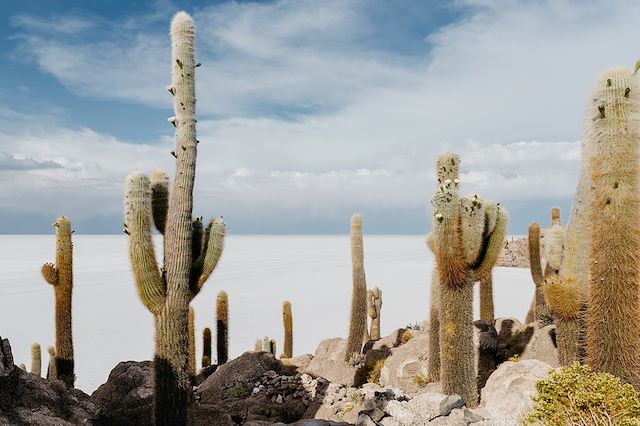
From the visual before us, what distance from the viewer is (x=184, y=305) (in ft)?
26.7

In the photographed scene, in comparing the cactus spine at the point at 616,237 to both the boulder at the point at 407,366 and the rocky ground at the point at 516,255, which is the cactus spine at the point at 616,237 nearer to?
the boulder at the point at 407,366

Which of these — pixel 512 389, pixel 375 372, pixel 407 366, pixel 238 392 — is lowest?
pixel 375 372

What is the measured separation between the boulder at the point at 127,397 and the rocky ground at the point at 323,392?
2 cm

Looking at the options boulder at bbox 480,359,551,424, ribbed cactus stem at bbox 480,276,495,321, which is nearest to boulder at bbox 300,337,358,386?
ribbed cactus stem at bbox 480,276,495,321

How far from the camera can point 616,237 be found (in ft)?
24.8

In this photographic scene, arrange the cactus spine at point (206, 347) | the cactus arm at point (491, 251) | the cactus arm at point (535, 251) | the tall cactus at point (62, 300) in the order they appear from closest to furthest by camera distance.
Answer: the cactus arm at point (491, 251), the tall cactus at point (62, 300), the cactus arm at point (535, 251), the cactus spine at point (206, 347)

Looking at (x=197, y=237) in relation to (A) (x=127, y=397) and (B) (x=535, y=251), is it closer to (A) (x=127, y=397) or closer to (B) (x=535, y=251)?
(A) (x=127, y=397)

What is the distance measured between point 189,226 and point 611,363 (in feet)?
20.4

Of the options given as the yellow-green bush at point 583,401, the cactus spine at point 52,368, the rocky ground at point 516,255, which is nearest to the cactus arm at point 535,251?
the yellow-green bush at point 583,401

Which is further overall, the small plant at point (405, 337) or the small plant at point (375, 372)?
the small plant at point (405, 337)

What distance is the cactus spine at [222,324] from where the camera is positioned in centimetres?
1688

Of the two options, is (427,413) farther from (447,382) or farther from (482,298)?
(482,298)

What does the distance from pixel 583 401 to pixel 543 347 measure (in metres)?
6.62

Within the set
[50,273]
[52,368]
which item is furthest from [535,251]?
[52,368]
